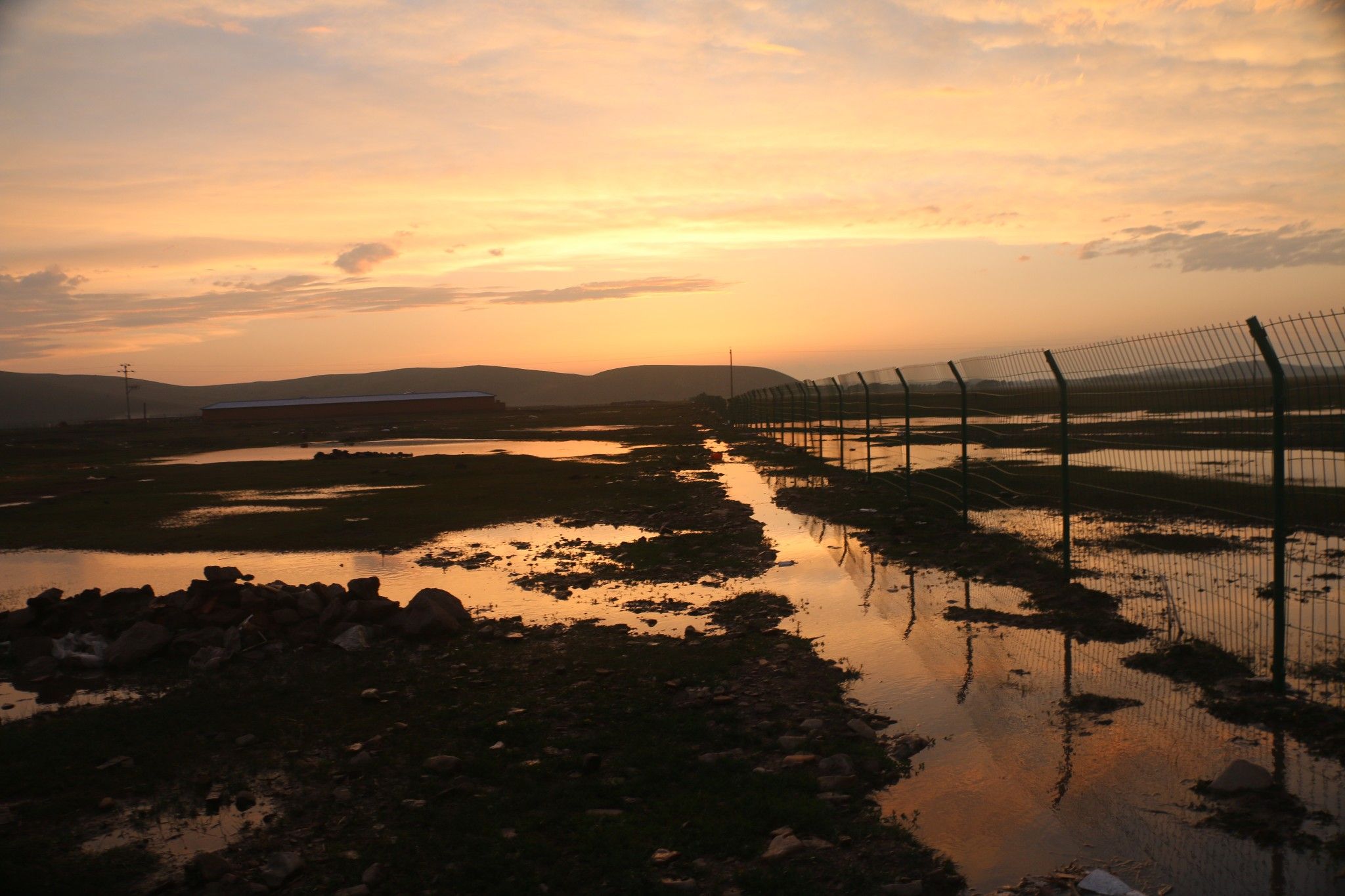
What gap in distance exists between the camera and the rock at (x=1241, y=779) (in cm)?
454

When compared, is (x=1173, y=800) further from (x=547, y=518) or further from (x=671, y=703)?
(x=547, y=518)

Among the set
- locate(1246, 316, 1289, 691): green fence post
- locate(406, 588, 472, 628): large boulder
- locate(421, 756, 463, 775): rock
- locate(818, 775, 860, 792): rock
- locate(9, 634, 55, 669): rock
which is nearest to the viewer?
locate(818, 775, 860, 792): rock

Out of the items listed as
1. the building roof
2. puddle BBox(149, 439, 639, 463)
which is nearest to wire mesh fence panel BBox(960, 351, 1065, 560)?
puddle BBox(149, 439, 639, 463)

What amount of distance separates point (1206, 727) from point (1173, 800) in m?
1.06

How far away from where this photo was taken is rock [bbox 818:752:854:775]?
16.7 feet

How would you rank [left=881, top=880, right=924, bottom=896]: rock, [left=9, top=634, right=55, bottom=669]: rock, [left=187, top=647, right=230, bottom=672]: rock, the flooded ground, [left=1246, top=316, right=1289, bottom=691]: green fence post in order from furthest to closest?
[left=9, top=634, right=55, bottom=669]: rock → [left=187, top=647, right=230, bottom=672]: rock → [left=1246, top=316, right=1289, bottom=691]: green fence post → the flooded ground → [left=881, top=880, right=924, bottom=896]: rock

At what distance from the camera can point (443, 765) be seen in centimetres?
545

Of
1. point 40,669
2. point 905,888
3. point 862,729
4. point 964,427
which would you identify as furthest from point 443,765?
point 964,427

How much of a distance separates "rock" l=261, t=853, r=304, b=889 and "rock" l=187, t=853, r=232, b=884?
183 mm

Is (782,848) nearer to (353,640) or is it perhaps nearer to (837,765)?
(837,765)

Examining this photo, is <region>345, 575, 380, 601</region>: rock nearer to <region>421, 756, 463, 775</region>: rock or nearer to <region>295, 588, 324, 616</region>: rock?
<region>295, 588, 324, 616</region>: rock

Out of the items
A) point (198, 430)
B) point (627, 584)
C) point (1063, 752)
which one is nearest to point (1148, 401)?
A: point (1063, 752)

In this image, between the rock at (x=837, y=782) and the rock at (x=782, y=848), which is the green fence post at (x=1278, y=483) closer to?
the rock at (x=837, y=782)

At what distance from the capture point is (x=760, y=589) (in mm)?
10180
